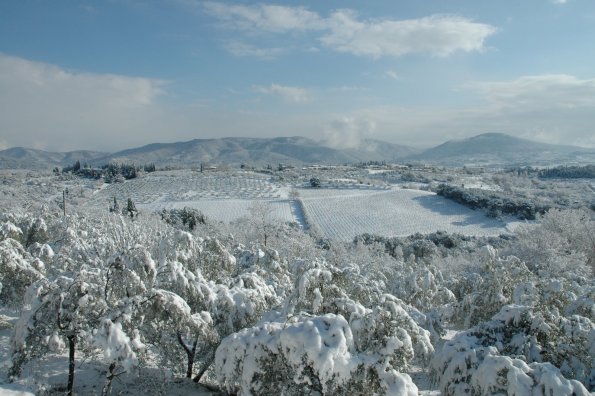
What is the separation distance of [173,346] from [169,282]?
167 cm

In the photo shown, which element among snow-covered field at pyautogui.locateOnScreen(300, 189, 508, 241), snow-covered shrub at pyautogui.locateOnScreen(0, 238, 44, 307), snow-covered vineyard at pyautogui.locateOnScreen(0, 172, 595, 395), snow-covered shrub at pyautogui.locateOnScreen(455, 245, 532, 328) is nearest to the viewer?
snow-covered vineyard at pyautogui.locateOnScreen(0, 172, 595, 395)

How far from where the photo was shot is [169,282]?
Result: 1034cm

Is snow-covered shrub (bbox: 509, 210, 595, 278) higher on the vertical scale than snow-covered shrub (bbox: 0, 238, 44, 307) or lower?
lower

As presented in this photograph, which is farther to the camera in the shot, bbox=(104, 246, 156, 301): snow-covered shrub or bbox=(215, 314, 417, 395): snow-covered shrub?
bbox=(104, 246, 156, 301): snow-covered shrub

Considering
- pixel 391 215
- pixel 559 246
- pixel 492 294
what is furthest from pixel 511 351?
pixel 391 215

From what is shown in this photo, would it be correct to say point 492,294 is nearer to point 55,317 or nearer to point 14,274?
point 55,317

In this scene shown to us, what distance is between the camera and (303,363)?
261 inches

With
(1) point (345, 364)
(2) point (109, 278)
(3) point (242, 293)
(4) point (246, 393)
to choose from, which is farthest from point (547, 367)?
(2) point (109, 278)

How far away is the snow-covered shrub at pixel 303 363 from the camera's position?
6.48 metres

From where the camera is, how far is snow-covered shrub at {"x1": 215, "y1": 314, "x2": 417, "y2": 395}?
21.2 feet

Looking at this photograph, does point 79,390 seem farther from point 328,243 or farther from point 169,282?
point 328,243

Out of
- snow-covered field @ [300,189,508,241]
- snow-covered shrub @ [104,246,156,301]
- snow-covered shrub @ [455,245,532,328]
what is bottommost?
snow-covered field @ [300,189,508,241]

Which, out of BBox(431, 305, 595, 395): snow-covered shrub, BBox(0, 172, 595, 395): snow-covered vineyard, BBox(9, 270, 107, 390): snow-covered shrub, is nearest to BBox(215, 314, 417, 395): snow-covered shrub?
BBox(0, 172, 595, 395): snow-covered vineyard

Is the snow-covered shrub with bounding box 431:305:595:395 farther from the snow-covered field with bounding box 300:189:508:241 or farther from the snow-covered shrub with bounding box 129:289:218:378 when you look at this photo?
the snow-covered field with bounding box 300:189:508:241
